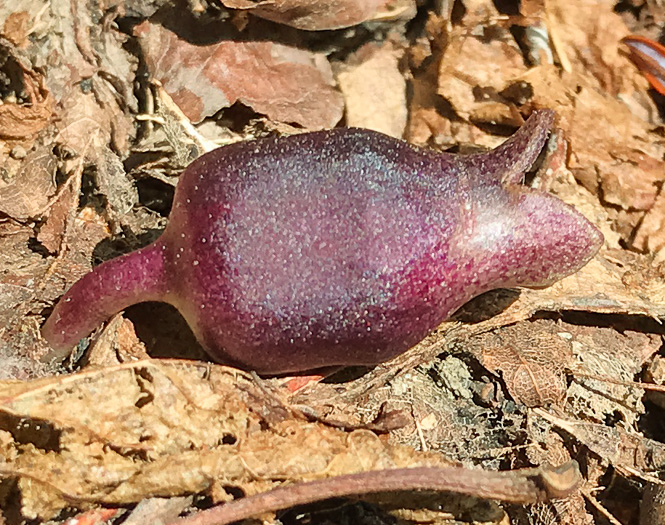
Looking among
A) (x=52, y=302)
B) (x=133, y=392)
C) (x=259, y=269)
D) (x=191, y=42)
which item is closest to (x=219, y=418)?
(x=133, y=392)

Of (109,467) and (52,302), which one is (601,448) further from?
(52,302)

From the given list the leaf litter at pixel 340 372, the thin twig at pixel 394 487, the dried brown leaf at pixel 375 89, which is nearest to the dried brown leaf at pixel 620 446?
the leaf litter at pixel 340 372

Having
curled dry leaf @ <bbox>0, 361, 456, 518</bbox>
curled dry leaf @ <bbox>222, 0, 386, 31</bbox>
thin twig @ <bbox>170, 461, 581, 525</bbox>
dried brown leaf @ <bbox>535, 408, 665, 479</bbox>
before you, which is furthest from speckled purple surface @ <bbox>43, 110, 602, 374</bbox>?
curled dry leaf @ <bbox>222, 0, 386, 31</bbox>

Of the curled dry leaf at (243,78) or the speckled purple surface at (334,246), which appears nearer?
the speckled purple surface at (334,246)

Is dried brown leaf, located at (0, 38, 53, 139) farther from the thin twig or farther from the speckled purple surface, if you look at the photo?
the thin twig

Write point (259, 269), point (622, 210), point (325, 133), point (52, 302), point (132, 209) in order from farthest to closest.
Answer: point (622, 210) < point (132, 209) < point (52, 302) < point (325, 133) < point (259, 269)

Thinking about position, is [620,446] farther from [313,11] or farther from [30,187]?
[30,187]

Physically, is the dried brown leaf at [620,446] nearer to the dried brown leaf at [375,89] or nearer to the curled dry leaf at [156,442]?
the curled dry leaf at [156,442]
